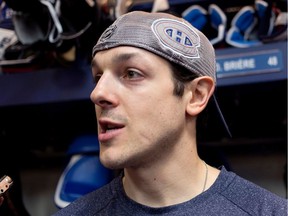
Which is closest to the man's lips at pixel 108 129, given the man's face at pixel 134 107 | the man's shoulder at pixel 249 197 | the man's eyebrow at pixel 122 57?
the man's face at pixel 134 107

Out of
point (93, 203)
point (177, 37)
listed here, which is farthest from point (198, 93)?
point (93, 203)

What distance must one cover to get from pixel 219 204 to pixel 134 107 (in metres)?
0.21

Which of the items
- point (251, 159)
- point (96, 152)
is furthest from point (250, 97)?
point (96, 152)

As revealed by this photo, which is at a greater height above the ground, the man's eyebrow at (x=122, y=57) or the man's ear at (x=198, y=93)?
the man's eyebrow at (x=122, y=57)

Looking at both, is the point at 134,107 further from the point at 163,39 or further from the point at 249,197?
the point at 249,197

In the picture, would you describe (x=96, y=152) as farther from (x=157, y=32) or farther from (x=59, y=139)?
(x=157, y=32)

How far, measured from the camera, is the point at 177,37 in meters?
0.68

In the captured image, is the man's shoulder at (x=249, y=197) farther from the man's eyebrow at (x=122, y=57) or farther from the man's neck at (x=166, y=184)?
the man's eyebrow at (x=122, y=57)

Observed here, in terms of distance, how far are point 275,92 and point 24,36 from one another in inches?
28.2

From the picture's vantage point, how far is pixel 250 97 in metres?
1.23

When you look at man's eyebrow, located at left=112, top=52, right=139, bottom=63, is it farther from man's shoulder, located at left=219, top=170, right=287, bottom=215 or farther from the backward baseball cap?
man's shoulder, located at left=219, top=170, right=287, bottom=215

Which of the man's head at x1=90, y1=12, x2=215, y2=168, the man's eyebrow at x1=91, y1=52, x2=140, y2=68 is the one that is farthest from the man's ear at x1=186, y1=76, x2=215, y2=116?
the man's eyebrow at x1=91, y1=52, x2=140, y2=68

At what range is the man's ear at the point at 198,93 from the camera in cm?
69

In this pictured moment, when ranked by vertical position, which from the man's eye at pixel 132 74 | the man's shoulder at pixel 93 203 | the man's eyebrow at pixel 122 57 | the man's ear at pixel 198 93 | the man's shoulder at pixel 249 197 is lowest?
the man's shoulder at pixel 93 203
